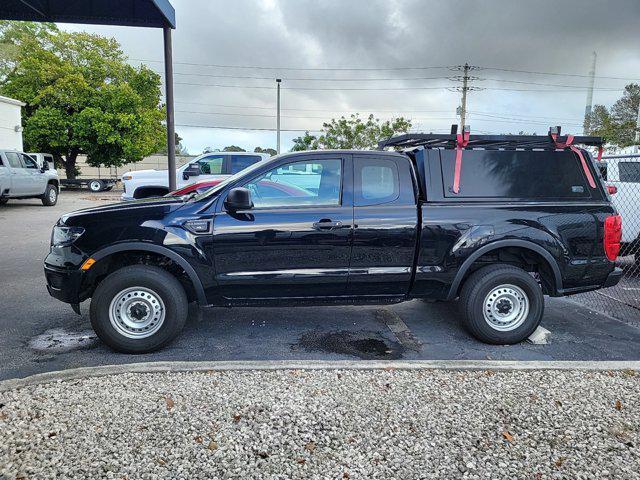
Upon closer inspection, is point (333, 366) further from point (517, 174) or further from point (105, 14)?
point (105, 14)

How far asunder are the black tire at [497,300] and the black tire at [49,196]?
1786cm

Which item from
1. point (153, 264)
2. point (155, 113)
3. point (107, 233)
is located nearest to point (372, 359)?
point (153, 264)

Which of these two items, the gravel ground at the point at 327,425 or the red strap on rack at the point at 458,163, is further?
the red strap on rack at the point at 458,163

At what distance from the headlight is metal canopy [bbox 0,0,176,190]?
5.01 meters

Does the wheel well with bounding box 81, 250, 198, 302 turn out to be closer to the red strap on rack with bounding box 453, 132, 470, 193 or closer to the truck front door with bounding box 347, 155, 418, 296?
the truck front door with bounding box 347, 155, 418, 296

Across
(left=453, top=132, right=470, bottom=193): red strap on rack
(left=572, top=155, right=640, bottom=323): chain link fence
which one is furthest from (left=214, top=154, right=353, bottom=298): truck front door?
(left=572, top=155, right=640, bottom=323): chain link fence

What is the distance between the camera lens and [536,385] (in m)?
3.79

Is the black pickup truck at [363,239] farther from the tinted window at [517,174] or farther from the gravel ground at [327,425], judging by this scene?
the gravel ground at [327,425]

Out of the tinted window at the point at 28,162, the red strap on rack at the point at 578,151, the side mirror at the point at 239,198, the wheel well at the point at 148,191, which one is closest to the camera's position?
the side mirror at the point at 239,198

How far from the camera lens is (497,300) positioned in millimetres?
4766

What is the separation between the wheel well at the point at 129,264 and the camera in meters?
4.42

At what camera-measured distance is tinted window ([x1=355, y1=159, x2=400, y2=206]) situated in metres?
4.64

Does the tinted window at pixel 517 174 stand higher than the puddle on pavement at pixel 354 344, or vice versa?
the tinted window at pixel 517 174

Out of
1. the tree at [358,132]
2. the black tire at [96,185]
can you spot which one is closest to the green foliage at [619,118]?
the tree at [358,132]
